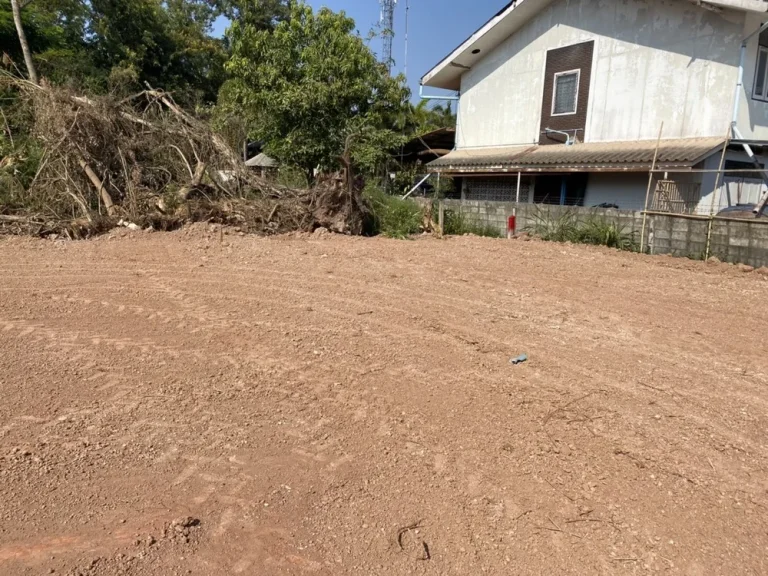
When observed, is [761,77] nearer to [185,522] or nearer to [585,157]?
[585,157]

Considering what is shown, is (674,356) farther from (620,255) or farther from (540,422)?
(620,255)

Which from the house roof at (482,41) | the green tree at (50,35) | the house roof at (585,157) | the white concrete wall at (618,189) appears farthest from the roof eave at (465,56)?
the green tree at (50,35)

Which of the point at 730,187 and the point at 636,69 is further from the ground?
the point at 636,69

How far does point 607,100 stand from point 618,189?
8.00 ft

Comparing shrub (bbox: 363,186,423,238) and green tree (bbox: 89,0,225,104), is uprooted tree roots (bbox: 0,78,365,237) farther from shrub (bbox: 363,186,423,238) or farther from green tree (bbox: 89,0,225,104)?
green tree (bbox: 89,0,225,104)

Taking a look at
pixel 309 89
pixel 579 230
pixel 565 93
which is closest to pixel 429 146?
pixel 565 93

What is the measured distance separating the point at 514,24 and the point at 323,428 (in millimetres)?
16905

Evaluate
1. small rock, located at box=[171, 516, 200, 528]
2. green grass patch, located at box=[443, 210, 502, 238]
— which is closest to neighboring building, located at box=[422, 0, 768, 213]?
green grass patch, located at box=[443, 210, 502, 238]

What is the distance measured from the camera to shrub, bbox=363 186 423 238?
12.2 metres

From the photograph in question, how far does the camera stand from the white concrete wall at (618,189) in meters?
14.5

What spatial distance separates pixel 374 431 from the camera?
3.62 meters

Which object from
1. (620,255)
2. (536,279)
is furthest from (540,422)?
(620,255)

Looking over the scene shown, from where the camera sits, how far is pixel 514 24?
17.5 metres

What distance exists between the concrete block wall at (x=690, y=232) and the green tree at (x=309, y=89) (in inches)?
226
